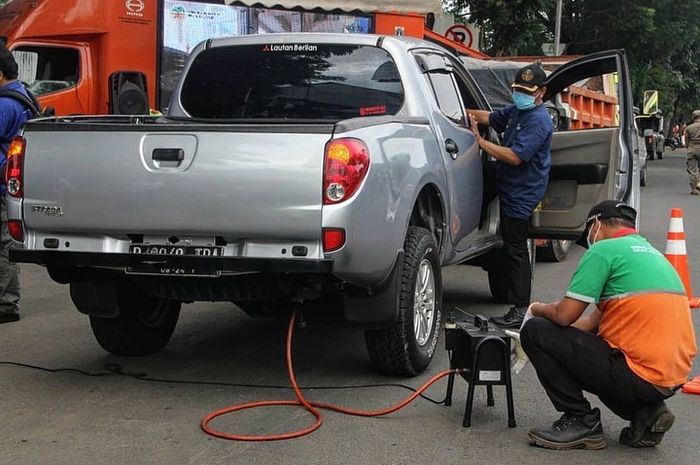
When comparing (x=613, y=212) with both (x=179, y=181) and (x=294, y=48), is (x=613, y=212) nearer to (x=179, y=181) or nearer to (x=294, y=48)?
(x=179, y=181)

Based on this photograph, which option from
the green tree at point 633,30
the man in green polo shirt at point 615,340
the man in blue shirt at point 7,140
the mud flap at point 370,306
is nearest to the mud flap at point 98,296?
the mud flap at point 370,306

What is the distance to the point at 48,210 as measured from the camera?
472cm

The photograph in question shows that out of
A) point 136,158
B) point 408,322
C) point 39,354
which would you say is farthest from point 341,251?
point 39,354

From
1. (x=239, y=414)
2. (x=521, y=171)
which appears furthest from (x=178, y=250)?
(x=521, y=171)

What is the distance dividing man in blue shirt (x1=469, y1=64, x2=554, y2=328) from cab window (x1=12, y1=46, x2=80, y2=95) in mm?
7939

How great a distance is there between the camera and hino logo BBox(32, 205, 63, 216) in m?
4.70

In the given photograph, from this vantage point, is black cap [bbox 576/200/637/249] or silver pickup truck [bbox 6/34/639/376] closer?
black cap [bbox 576/200/637/249]

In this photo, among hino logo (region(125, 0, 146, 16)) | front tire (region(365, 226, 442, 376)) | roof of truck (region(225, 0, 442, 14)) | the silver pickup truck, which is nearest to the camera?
the silver pickup truck

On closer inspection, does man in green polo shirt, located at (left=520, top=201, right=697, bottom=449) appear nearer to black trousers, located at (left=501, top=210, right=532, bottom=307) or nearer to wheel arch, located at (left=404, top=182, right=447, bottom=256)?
wheel arch, located at (left=404, top=182, right=447, bottom=256)

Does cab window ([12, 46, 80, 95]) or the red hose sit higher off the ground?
cab window ([12, 46, 80, 95])

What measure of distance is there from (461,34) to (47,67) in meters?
9.33

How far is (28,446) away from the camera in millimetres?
4258

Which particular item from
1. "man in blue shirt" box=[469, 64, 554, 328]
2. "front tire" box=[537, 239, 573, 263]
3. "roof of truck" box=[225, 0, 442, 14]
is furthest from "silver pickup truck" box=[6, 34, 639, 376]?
"roof of truck" box=[225, 0, 442, 14]

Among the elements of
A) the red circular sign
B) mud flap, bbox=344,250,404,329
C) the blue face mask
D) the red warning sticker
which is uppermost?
the red circular sign
